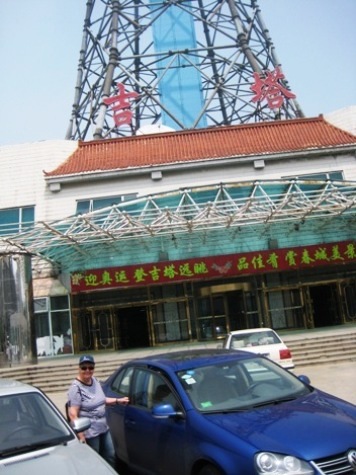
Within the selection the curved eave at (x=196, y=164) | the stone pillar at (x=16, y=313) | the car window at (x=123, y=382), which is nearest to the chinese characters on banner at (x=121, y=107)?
the curved eave at (x=196, y=164)

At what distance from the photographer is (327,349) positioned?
1581cm

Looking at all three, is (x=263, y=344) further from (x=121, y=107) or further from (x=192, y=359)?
(x=121, y=107)

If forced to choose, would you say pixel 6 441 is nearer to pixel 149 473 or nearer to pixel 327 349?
pixel 149 473

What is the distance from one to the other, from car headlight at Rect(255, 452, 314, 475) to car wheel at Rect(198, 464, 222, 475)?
0.45 metres

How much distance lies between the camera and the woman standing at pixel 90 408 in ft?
17.2

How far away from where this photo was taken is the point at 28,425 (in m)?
4.35

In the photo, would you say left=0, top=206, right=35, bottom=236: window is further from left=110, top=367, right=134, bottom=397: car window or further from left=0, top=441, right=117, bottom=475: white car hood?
left=0, top=441, right=117, bottom=475: white car hood

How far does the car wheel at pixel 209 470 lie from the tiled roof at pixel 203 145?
17257 mm

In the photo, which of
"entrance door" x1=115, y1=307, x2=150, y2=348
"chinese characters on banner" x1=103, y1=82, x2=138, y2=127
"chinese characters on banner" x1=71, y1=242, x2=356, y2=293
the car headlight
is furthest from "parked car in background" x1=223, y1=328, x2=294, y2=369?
"chinese characters on banner" x1=103, y1=82, x2=138, y2=127

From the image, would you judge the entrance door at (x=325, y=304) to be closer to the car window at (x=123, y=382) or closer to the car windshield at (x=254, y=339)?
the car windshield at (x=254, y=339)

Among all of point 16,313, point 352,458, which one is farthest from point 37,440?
point 16,313

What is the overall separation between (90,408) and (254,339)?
8.22 meters

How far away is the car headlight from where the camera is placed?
12.2 feet

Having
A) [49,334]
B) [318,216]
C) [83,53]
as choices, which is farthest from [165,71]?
[49,334]
